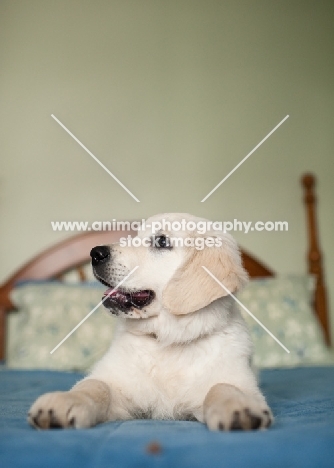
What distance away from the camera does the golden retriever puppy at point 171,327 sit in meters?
1.45

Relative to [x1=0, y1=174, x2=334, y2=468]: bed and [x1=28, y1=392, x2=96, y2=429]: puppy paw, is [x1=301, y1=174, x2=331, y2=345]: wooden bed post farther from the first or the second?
[x1=28, y1=392, x2=96, y2=429]: puppy paw

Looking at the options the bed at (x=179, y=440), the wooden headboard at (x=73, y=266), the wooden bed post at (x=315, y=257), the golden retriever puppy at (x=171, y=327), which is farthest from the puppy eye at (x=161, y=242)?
the wooden bed post at (x=315, y=257)

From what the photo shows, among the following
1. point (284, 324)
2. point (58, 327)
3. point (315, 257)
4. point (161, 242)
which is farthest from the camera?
point (315, 257)

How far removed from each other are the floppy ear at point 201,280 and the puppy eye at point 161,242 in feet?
0.32

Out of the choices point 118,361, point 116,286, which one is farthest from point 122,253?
point 118,361

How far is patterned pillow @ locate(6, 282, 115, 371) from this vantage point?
8.87ft

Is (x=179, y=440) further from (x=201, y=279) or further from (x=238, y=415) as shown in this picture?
(x=201, y=279)

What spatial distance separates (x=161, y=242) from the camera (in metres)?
1.74

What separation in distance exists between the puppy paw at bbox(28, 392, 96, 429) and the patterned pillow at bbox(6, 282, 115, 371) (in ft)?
4.89

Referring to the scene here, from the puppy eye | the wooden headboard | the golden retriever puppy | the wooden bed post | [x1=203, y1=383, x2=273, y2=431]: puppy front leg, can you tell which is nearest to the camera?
[x1=203, y1=383, x2=273, y2=431]: puppy front leg

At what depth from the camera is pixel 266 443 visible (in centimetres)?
97

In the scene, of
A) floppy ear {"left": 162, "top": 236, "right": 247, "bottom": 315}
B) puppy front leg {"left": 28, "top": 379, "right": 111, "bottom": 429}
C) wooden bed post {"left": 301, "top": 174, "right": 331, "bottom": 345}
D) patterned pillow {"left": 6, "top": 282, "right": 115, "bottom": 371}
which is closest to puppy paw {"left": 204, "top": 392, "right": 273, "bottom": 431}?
puppy front leg {"left": 28, "top": 379, "right": 111, "bottom": 429}

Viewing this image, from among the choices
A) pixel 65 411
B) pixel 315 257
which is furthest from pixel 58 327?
pixel 315 257

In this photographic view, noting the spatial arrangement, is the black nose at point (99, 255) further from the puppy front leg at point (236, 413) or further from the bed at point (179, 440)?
the puppy front leg at point (236, 413)
